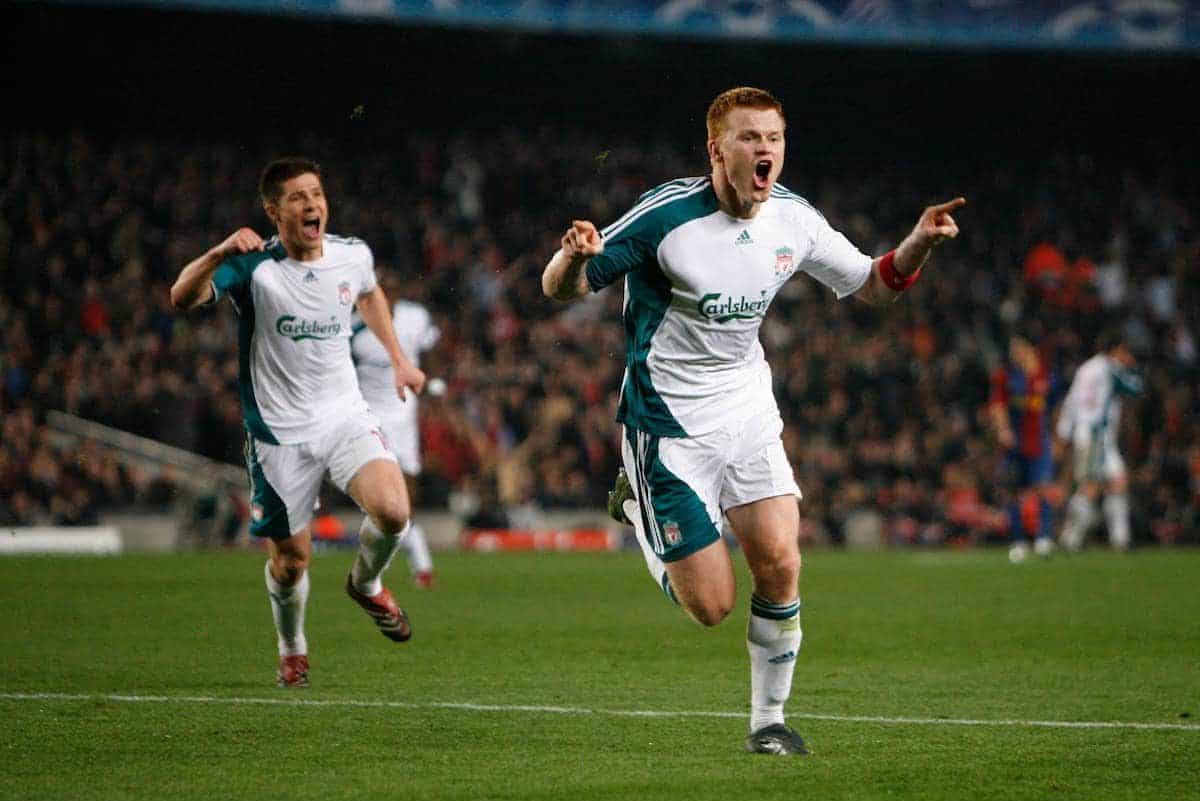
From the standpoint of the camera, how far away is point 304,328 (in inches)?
380

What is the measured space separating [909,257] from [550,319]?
68.0ft

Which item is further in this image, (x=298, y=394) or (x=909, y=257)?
(x=298, y=394)

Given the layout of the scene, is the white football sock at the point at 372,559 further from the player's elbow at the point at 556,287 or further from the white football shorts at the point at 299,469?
the player's elbow at the point at 556,287

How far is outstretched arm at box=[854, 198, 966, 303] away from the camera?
275 inches

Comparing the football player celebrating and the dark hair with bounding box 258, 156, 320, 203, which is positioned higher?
the dark hair with bounding box 258, 156, 320, 203

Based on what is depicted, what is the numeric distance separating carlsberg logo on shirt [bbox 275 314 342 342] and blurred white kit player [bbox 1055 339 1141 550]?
45.7 ft

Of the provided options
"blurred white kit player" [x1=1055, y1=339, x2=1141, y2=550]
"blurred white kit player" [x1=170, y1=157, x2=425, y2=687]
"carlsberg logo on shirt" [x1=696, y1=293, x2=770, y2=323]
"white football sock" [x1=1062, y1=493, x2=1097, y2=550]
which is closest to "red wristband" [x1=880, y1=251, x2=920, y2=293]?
"carlsberg logo on shirt" [x1=696, y1=293, x2=770, y2=323]

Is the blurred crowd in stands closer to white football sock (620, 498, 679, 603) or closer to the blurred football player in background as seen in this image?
the blurred football player in background

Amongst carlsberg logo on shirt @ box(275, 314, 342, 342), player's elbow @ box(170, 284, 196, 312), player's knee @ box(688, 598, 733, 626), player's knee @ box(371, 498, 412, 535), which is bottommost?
player's knee @ box(688, 598, 733, 626)

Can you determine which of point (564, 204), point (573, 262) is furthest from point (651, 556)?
point (564, 204)

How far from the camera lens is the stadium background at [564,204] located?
24.5 metres

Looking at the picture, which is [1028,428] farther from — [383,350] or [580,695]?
[580,695]

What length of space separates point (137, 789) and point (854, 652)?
572cm

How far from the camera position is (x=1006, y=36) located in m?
25.2
